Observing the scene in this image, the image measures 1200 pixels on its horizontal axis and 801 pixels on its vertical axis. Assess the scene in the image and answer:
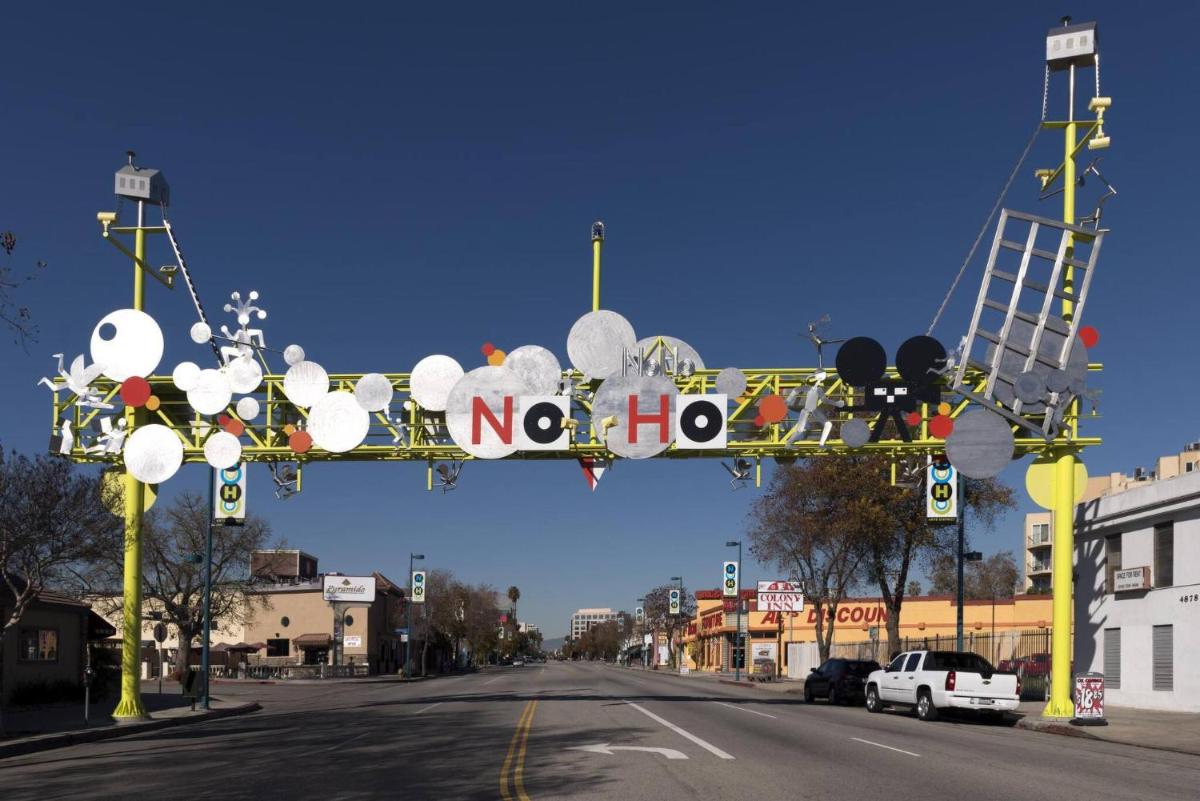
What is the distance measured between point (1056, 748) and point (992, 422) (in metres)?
7.63

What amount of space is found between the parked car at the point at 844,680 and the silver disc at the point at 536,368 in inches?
623

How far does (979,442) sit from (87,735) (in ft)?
65.3

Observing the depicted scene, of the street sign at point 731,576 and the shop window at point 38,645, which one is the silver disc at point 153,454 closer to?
the shop window at point 38,645

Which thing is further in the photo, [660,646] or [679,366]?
[660,646]

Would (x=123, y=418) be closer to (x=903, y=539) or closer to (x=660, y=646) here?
(x=903, y=539)

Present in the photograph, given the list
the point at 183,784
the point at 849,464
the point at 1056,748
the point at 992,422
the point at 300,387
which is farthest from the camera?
the point at 849,464

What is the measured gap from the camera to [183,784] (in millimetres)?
14258

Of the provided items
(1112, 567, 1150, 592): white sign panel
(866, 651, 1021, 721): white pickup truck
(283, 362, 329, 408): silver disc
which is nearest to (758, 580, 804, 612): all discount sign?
(1112, 567, 1150, 592): white sign panel

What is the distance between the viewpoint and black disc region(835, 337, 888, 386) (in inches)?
991

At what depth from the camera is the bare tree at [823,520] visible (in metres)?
43.7

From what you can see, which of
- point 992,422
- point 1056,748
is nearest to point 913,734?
point 1056,748

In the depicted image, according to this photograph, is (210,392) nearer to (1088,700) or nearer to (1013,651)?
(1088,700)

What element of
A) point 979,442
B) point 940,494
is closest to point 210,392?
point 979,442

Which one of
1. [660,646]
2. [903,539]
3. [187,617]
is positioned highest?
[903,539]
